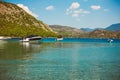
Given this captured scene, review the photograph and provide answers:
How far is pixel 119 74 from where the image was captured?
5278cm

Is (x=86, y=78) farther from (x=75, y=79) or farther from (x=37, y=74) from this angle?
(x=37, y=74)

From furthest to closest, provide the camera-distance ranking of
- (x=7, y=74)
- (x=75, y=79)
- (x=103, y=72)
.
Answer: (x=103, y=72) → (x=7, y=74) → (x=75, y=79)

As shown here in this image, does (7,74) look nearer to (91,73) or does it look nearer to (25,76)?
(25,76)

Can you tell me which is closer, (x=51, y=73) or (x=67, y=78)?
(x=67, y=78)

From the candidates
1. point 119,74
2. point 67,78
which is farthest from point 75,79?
point 119,74

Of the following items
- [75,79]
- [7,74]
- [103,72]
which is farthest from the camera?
[103,72]

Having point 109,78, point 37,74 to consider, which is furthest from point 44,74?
point 109,78

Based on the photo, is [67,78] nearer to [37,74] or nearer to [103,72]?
[37,74]

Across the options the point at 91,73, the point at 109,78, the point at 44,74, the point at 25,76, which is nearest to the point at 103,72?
the point at 91,73

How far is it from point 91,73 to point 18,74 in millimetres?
12773

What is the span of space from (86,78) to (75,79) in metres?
2.08

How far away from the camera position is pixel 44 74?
5212 centimetres

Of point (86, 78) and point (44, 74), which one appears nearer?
point (86, 78)

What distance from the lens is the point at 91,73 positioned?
5409 centimetres
